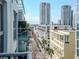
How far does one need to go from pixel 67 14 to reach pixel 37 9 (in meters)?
0.81

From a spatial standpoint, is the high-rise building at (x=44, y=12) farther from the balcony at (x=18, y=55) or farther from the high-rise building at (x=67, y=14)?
the balcony at (x=18, y=55)

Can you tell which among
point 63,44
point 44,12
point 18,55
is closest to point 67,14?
point 44,12

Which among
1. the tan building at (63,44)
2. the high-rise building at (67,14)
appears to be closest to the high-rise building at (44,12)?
the high-rise building at (67,14)

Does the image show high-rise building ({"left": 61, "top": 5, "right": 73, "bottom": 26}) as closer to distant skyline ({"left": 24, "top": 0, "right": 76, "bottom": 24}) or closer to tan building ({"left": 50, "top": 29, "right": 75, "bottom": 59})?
distant skyline ({"left": 24, "top": 0, "right": 76, "bottom": 24})

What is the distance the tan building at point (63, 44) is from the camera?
6630 millimetres

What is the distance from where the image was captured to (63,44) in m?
7.17

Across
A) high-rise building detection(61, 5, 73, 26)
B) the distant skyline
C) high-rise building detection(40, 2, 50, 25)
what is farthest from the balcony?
high-rise building detection(61, 5, 73, 26)

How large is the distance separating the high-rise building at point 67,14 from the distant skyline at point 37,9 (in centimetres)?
11

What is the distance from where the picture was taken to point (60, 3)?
613 cm

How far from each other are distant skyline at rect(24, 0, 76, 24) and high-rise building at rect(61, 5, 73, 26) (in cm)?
11

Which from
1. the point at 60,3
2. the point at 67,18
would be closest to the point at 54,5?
the point at 60,3

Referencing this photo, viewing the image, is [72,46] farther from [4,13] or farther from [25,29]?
[4,13]

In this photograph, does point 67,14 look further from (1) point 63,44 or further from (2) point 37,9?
(1) point 63,44

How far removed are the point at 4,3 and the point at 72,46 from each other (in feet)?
13.4
